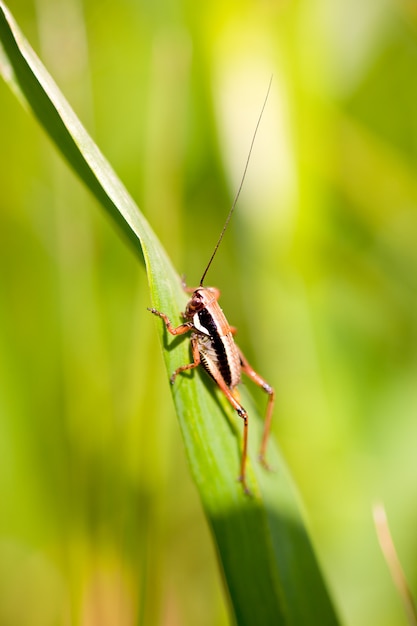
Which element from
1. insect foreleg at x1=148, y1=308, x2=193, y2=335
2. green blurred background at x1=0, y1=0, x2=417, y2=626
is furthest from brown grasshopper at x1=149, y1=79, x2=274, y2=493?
green blurred background at x1=0, y1=0, x2=417, y2=626

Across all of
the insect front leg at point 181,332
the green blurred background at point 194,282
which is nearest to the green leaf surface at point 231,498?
the insect front leg at point 181,332

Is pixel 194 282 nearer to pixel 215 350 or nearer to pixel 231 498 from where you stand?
pixel 215 350

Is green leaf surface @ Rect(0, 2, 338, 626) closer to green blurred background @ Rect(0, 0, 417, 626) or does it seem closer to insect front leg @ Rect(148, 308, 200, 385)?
insect front leg @ Rect(148, 308, 200, 385)

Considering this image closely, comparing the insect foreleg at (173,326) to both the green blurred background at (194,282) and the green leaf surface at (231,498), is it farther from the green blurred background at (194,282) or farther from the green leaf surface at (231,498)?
the green blurred background at (194,282)

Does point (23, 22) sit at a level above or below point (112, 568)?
above

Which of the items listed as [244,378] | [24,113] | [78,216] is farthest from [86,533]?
[24,113]

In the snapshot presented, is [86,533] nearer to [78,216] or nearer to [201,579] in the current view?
[201,579]

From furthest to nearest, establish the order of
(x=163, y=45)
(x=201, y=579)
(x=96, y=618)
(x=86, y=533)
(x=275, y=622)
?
(x=163, y=45), (x=201, y=579), (x=86, y=533), (x=96, y=618), (x=275, y=622)

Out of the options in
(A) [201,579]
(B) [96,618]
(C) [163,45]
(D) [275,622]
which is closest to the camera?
(D) [275,622]
